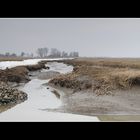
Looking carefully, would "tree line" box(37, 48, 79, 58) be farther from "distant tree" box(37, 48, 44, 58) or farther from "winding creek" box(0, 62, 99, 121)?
"winding creek" box(0, 62, 99, 121)

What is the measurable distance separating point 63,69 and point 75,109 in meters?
0.55

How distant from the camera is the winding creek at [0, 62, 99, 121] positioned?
14.4 feet

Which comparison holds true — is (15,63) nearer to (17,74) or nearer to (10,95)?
(17,74)

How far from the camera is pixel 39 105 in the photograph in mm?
4445

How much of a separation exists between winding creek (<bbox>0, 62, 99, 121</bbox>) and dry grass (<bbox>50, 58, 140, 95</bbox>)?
117 millimetres

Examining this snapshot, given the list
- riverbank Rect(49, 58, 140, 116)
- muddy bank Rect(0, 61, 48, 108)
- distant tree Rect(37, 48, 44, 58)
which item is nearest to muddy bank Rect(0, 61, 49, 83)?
muddy bank Rect(0, 61, 48, 108)

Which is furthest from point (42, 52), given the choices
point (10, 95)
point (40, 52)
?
point (10, 95)

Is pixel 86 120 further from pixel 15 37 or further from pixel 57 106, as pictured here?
pixel 15 37

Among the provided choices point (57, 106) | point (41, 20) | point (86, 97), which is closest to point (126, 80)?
point (86, 97)

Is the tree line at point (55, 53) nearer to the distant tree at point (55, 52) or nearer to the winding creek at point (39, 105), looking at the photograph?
the distant tree at point (55, 52)

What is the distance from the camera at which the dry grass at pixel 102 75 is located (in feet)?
14.7

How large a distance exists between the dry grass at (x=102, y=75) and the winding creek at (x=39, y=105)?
0.12 metres

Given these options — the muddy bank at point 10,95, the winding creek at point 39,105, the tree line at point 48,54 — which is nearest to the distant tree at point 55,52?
the tree line at point 48,54

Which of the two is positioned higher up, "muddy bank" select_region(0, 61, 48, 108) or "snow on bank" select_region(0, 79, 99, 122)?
"muddy bank" select_region(0, 61, 48, 108)
